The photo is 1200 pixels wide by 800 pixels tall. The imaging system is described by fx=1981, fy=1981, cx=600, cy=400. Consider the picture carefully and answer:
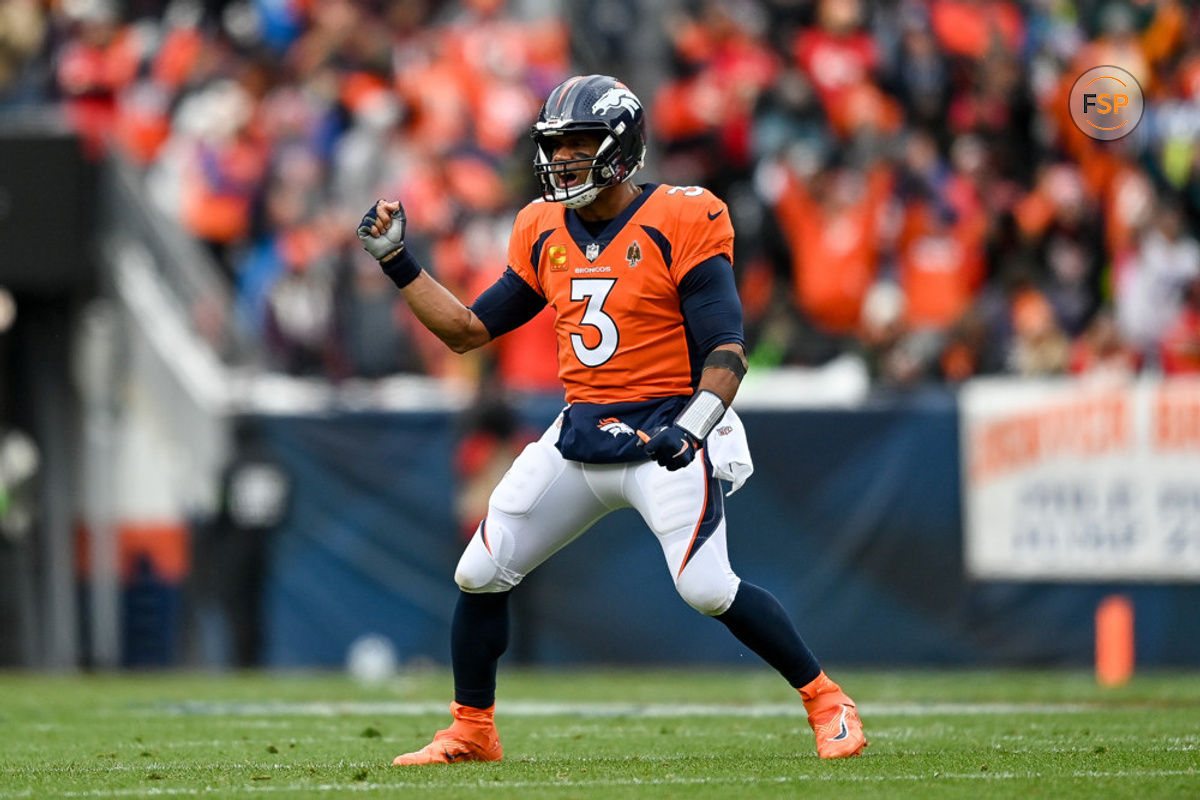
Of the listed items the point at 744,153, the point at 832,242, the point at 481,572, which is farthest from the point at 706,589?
the point at 744,153

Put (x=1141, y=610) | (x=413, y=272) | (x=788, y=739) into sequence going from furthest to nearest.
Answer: (x=1141, y=610), (x=788, y=739), (x=413, y=272)

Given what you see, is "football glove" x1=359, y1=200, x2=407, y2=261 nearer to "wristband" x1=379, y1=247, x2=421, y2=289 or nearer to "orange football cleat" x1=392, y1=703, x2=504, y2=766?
"wristband" x1=379, y1=247, x2=421, y2=289

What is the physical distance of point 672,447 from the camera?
5609 mm

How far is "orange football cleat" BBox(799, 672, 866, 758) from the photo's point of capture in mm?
6008

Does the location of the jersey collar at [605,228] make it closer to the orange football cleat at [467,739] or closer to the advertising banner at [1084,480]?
the orange football cleat at [467,739]

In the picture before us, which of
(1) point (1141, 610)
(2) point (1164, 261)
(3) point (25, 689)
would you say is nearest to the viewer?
(3) point (25, 689)

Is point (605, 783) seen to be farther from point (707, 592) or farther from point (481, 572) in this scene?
point (481, 572)

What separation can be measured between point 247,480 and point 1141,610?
5399 mm

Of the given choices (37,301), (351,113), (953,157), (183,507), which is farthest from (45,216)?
(953,157)

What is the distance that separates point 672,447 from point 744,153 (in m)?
9.06

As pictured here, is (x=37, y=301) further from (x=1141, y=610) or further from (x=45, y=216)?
(x=1141, y=610)

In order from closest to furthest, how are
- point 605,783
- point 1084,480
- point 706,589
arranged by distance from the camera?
point 605,783, point 706,589, point 1084,480

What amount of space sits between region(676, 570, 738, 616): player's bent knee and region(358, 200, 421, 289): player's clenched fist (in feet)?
4.27

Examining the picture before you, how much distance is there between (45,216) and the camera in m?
12.4
